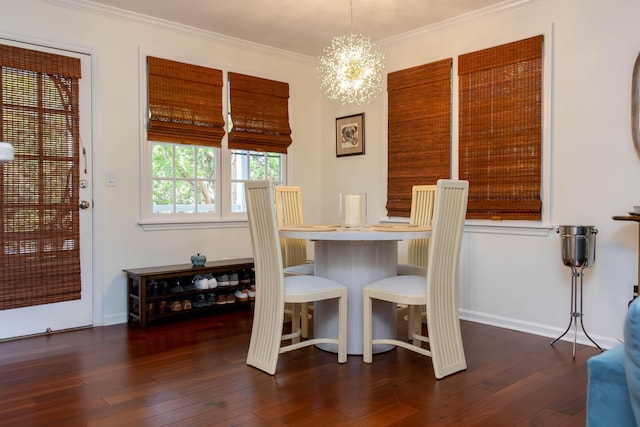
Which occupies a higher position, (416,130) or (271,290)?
(416,130)

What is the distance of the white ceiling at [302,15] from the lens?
3.65m

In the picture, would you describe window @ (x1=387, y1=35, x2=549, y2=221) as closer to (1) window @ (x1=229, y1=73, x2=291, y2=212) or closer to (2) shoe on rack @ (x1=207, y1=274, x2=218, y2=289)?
(1) window @ (x1=229, y1=73, x2=291, y2=212)

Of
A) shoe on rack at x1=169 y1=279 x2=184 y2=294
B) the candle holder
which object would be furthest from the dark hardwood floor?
the candle holder

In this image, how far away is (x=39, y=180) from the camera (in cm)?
347

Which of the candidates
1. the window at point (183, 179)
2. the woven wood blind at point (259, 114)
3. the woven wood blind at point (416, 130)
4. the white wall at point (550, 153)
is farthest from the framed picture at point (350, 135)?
the window at point (183, 179)

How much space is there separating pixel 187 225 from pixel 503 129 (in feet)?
8.85

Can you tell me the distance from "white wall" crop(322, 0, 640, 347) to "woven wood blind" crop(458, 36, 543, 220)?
108mm

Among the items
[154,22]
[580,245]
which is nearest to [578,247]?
[580,245]

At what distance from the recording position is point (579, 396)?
234cm

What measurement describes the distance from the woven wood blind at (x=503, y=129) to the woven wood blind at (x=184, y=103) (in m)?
2.12

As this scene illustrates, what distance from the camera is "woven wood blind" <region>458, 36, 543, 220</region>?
3.52 meters

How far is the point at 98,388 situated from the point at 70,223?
5.20 ft

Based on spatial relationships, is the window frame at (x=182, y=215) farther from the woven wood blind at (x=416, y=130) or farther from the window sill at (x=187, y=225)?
the woven wood blind at (x=416, y=130)

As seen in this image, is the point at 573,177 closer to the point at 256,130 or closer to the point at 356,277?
the point at 356,277
